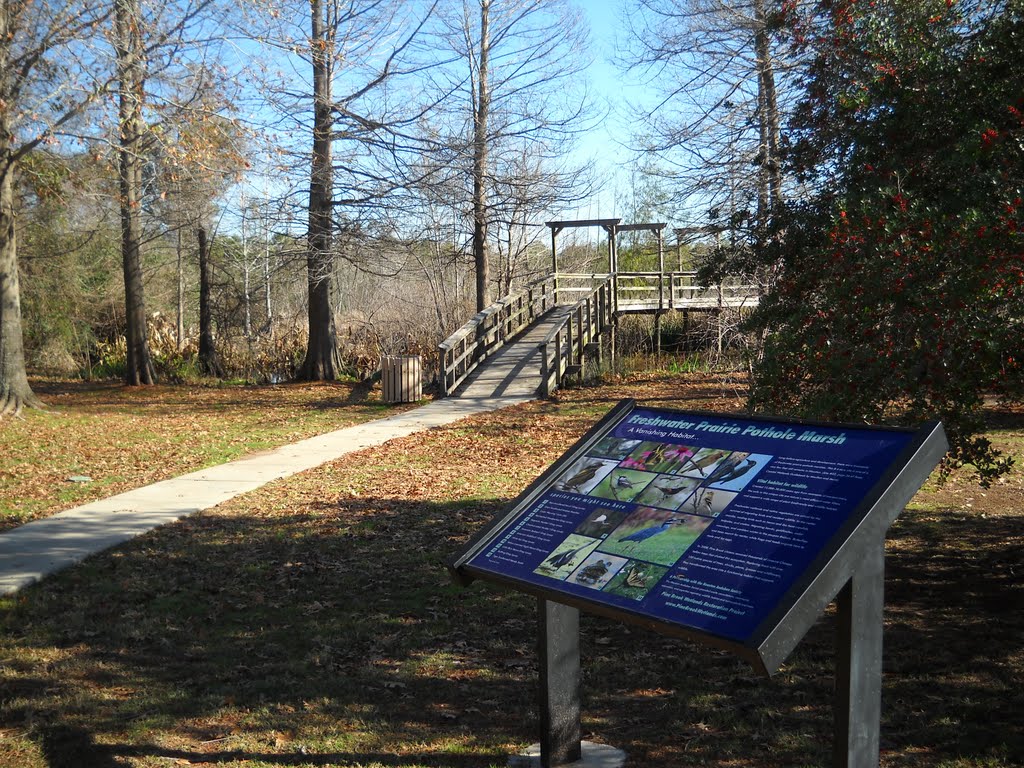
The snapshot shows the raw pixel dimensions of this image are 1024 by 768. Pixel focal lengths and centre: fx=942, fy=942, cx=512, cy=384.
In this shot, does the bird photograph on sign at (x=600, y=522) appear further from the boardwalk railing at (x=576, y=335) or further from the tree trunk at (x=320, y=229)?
the tree trunk at (x=320, y=229)

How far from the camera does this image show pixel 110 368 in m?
28.9

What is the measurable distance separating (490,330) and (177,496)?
1354cm

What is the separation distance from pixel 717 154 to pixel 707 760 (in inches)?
586

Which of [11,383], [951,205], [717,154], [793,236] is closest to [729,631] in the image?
[951,205]

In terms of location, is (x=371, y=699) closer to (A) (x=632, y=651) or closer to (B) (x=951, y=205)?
(A) (x=632, y=651)

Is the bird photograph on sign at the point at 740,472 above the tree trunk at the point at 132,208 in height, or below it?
below

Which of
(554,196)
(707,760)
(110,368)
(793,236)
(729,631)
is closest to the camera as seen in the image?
(729,631)

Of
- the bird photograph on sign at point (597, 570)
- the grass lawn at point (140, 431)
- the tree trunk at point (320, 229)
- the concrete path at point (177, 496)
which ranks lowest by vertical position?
the concrete path at point (177, 496)

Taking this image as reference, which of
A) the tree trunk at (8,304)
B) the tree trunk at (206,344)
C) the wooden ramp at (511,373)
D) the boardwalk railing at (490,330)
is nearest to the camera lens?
the tree trunk at (8,304)

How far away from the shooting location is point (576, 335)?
2423cm

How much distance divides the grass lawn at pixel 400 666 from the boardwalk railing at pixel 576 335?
10971 millimetres

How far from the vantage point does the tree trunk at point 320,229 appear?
2272 centimetres

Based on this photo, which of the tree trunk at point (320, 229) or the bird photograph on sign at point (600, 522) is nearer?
the bird photograph on sign at point (600, 522)

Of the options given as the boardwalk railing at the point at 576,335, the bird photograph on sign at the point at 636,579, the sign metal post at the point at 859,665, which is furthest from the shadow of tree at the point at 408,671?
the boardwalk railing at the point at 576,335
